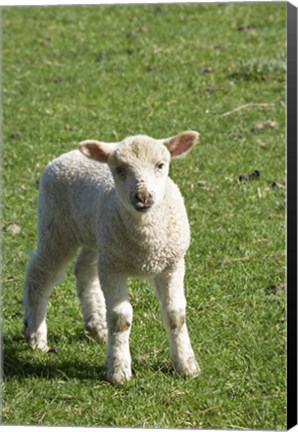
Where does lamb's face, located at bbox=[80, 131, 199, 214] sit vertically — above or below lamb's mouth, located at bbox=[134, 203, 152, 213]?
above

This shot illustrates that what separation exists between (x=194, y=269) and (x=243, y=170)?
1561 mm

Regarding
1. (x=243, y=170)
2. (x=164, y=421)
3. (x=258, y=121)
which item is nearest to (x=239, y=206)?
(x=243, y=170)

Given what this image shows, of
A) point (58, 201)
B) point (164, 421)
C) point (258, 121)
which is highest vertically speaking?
point (58, 201)

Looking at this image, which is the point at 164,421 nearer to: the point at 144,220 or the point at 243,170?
the point at 144,220

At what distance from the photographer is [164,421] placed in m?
5.41

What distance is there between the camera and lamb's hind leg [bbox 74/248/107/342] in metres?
6.11

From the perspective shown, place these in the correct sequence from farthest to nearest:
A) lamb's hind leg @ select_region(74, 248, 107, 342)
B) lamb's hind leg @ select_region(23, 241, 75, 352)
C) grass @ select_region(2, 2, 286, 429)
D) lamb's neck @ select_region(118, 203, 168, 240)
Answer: lamb's hind leg @ select_region(74, 248, 107, 342) < lamb's hind leg @ select_region(23, 241, 75, 352) < grass @ select_region(2, 2, 286, 429) < lamb's neck @ select_region(118, 203, 168, 240)

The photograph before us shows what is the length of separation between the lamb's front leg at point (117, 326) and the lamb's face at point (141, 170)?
416 millimetres

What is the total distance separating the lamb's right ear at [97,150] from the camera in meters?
5.20

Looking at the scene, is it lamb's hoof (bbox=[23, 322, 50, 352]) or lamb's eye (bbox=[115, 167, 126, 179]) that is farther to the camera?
lamb's hoof (bbox=[23, 322, 50, 352])

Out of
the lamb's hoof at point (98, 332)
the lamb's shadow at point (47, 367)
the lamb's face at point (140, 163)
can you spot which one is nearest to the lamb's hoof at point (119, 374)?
the lamb's shadow at point (47, 367)

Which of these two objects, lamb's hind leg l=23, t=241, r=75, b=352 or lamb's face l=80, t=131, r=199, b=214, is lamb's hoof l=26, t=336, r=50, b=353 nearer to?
lamb's hind leg l=23, t=241, r=75, b=352

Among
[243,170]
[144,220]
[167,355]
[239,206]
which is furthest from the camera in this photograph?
[243,170]

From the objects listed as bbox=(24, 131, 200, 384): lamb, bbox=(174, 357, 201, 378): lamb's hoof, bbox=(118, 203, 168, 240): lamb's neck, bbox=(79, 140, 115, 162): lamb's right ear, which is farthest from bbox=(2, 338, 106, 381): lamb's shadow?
bbox=(79, 140, 115, 162): lamb's right ear
